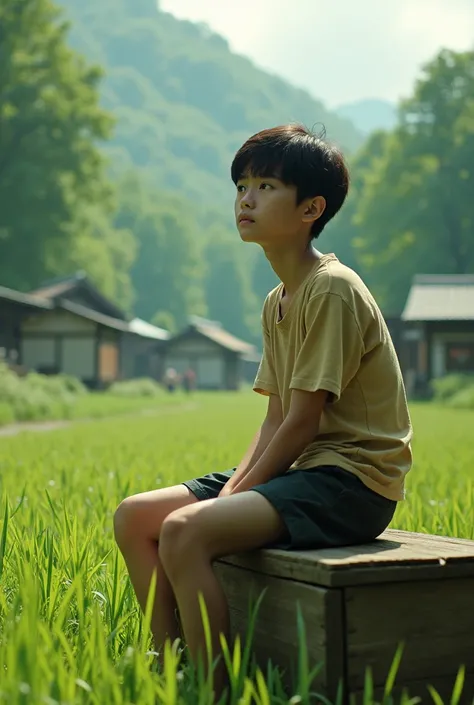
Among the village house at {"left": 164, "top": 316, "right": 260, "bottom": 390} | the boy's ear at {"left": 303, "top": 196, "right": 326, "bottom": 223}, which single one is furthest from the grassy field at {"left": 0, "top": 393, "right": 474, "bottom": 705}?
the village house at {"left": 164, "top": 316, "right": 260, "bottom": 390}

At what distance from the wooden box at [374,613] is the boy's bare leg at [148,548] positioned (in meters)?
0.28

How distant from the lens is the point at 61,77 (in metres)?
42.2

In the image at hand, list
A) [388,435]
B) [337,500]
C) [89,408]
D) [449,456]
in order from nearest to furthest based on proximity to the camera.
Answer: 1. [337,500]
2. [388,435]
3. [449,456]
4. [89,408]

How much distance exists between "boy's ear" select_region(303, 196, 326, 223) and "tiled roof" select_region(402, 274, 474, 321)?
31.4 metres

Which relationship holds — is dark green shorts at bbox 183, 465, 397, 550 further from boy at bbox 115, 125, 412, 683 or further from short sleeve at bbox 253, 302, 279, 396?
short sleeve at bbox 253, 302, 279, 396

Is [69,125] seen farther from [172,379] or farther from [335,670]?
[335,670]

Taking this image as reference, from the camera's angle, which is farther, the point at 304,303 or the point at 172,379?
the point at 172,379

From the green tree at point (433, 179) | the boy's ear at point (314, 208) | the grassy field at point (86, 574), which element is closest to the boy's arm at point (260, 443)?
the grassy field at point (86, 574)

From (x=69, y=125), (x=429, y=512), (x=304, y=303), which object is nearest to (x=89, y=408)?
(x=429, y=512)

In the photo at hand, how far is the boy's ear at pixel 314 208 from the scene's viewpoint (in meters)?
2.63

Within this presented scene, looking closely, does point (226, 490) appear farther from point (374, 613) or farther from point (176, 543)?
point (374, 613)

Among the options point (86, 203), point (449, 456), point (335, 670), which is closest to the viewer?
point (335, 670)

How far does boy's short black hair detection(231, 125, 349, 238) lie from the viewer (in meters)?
2.58

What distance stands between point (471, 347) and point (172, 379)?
17610 mm
